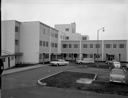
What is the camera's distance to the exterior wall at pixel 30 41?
2953 centimetres

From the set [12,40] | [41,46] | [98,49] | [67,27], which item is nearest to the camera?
[12,40]

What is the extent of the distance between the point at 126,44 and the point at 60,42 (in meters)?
21.9

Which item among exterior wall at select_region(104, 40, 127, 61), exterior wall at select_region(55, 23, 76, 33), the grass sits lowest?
the grass

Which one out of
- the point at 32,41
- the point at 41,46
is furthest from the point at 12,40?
the point at 41,46

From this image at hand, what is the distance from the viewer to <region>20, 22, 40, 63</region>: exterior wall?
29.5 metres

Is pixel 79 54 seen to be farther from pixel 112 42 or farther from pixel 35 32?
pixel 35 32

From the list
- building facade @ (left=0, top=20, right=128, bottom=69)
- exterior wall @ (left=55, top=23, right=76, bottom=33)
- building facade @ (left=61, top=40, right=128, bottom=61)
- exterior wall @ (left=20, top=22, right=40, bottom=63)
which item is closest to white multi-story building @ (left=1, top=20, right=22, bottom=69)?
building facade @ (left=0, top=20, right=128, bottom=69)

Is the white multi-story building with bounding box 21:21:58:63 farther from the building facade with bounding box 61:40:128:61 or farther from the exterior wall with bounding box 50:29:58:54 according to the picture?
the building facade with bounding box 61:40:128:61

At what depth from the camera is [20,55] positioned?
2898 centimetres

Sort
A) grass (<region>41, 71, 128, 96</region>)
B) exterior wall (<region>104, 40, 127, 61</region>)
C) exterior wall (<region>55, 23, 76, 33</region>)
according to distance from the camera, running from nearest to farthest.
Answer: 1. grass (<region>41, 71, 128, 96</region>)
2. exterior wall (<region>104, 40, 127, 61</region>)
3. exterior wall (<region>55, 23, 76, 33</region>)

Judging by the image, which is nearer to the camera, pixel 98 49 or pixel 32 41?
pixel 32 41

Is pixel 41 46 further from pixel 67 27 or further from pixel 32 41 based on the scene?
pixel 67 27

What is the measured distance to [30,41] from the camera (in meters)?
29.9

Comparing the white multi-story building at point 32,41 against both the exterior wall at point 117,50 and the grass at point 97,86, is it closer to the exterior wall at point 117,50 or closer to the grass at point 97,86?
the grass at point 97,86
